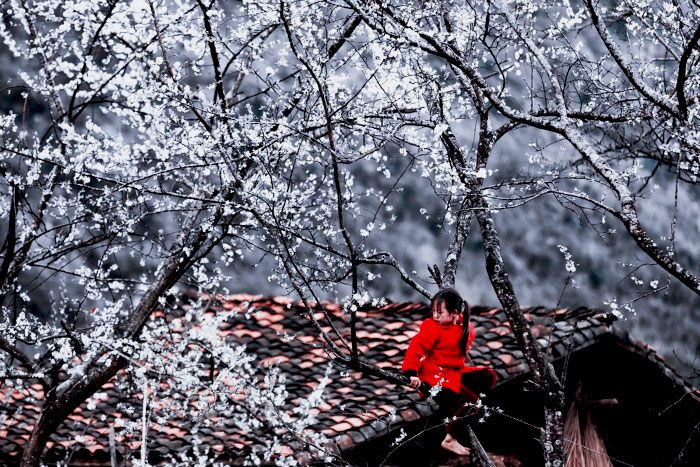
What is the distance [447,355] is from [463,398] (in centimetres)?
32

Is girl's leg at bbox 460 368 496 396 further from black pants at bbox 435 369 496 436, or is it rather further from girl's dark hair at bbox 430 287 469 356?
girl's dark hair at bbox 430 287 469 356

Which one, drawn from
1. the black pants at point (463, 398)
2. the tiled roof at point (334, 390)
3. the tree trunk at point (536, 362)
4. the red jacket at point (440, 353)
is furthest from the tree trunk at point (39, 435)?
the tree trunk at point (536, 362)

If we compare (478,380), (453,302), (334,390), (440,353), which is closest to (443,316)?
(453,302)

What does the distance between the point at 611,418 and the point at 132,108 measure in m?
6.03

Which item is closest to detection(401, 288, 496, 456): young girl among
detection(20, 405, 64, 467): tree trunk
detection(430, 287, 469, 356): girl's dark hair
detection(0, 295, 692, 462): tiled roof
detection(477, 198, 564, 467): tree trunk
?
detection(430, 287, 469, 356): girl's dark hair

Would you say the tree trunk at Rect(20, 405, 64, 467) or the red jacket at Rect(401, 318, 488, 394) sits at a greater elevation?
the red jacket at Rect(401, 318, 488, 394)

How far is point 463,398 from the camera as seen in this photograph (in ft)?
15.9

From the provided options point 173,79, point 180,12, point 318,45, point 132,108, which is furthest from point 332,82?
point 132,108

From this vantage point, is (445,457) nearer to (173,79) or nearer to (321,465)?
(321,465)

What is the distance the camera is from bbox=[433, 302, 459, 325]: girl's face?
15.3 feet

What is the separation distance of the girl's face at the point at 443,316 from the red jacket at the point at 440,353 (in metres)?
0.05

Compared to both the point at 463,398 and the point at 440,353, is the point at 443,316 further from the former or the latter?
the point at 463,398

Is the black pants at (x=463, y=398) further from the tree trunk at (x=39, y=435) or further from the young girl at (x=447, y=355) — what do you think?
the tree trunk at (x=39, y=435)

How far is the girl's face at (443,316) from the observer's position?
15.3 ft
